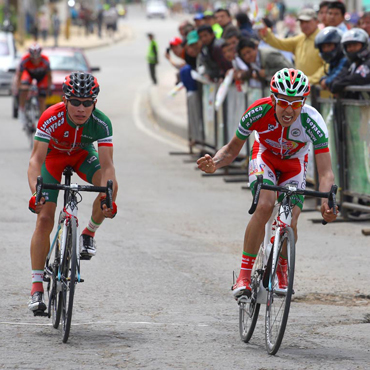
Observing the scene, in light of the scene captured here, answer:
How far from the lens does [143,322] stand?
705 cm

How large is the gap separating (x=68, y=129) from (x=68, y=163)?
366mm

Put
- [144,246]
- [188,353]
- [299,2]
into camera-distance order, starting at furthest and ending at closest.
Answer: [299,2] < [144,246] < [188,353]

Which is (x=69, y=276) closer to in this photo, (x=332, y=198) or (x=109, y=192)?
(x=109, y=192)

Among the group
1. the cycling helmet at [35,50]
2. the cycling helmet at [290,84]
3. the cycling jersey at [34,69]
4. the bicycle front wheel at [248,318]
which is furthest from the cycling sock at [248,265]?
the cycling jersey at [34,69]

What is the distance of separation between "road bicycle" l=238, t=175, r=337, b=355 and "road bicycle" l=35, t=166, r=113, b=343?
1109 millimetres

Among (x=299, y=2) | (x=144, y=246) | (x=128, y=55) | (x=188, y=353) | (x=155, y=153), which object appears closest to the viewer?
(x=188, y=353)

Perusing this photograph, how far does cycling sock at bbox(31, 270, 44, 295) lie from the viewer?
22.6ft

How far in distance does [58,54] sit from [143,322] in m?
19.9

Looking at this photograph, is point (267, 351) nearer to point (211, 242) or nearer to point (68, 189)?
point (68, 189)

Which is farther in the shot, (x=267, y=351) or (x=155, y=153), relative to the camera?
(x=155, y=153)

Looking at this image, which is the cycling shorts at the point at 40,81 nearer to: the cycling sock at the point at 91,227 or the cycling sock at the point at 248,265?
the cycling sock at the point at 91,227

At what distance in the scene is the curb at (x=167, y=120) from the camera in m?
21.0

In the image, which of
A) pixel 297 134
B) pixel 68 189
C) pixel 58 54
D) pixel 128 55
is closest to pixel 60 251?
pixel 68 189

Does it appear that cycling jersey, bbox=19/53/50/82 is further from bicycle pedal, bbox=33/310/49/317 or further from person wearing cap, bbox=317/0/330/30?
bicycle pedal, bbox=33/310/49/317
